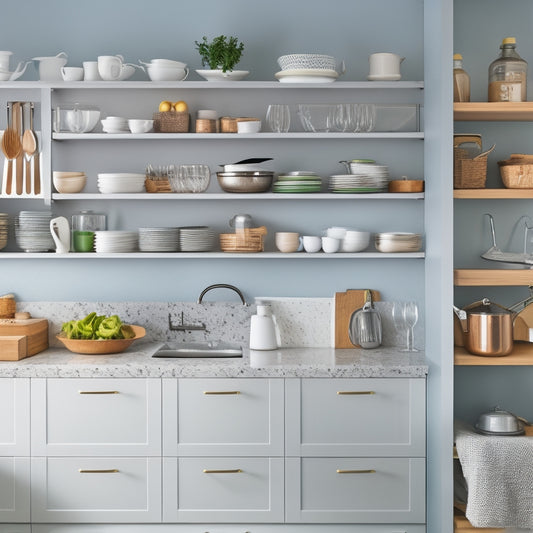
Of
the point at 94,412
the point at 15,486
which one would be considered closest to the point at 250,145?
the point at 94,412

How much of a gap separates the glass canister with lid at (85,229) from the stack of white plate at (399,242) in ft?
4.56

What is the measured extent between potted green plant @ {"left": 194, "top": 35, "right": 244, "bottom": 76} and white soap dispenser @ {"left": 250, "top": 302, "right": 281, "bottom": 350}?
1.15 m

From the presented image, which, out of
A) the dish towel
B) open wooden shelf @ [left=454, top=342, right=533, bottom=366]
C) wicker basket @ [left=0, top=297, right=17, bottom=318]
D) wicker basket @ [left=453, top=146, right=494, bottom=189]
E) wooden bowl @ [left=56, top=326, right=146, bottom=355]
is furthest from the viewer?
wicker basket @ [left=0, top=297, right=17, bottom=318]

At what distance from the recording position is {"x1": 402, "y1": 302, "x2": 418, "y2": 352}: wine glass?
12.6 ft

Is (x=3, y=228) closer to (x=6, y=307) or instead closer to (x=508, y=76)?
(x=6, y=307)

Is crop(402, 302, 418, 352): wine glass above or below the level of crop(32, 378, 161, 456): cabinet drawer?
above

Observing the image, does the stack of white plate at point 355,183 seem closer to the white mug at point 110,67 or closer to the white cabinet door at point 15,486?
the white mug at point 110,67

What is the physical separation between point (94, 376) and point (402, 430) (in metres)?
1.37

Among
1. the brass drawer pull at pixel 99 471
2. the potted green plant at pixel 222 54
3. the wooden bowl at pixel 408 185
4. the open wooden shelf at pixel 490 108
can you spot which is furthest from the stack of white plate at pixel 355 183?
the brass drawer pull at pixel 99 471

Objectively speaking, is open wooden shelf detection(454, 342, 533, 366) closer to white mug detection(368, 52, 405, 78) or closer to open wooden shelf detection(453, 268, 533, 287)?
open wooden shelf detection(453, 268, 533, 287)

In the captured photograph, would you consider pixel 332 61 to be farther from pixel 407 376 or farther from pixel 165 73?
pixel 407 376

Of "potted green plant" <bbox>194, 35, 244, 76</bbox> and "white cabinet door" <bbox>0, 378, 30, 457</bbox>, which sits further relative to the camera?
"potted green plant" <bbox>194, 35, 244, 76</bbox>

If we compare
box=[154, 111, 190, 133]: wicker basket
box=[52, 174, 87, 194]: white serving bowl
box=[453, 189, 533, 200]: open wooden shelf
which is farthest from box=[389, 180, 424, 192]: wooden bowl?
box=[52, 174, 87, 194]: white serving bowl

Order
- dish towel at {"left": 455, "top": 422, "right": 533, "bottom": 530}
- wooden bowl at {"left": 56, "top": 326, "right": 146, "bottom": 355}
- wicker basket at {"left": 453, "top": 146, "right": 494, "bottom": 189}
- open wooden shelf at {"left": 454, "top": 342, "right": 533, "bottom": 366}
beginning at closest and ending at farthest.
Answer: dish towel at {"left": 455, "top": 422, "right": 533, "bottom": 530} < open wooden shelf at {"left": 454, "top": 342, "right": 533, "bottom": 366} < wicker basket at {"left": 453, "top": 146, "right": 494, "bottom": 189} < wooden bowl at {"left": 56, "top": 326, "right": 146, "bottom": 355}
